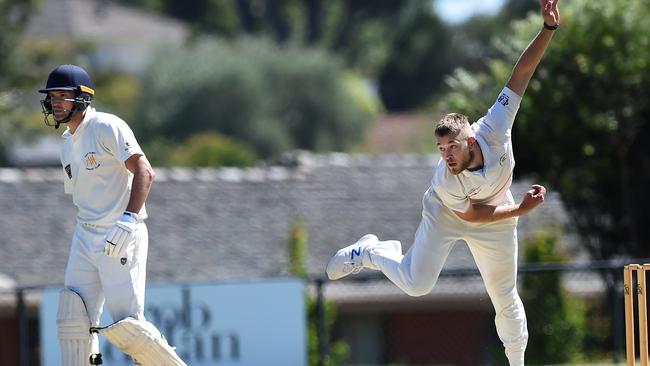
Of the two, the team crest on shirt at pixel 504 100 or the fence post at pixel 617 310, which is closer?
the team crest on shirt at pixel 504 100

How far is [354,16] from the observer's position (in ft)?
193

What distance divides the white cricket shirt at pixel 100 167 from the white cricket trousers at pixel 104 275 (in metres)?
0.11

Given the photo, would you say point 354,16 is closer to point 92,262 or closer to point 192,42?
point 192,42

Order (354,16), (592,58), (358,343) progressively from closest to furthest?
(592,58) < (358,343) < (354,16)

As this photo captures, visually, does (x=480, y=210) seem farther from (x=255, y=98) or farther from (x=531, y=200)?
(x=255, y=98)

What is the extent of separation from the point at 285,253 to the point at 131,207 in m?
14.5

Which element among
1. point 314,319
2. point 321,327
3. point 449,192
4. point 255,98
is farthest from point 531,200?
point 255,98

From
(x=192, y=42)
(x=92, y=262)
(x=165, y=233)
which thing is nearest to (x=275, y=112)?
(x=192, y=42)

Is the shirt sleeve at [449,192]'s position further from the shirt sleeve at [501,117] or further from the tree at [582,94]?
the tree at [582,94]

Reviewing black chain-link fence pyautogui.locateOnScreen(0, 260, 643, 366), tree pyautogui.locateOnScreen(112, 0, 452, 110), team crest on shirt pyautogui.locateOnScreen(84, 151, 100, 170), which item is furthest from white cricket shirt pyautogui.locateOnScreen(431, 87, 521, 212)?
tree pyautogui.locateOnScreen(112, 0, 452, 110)

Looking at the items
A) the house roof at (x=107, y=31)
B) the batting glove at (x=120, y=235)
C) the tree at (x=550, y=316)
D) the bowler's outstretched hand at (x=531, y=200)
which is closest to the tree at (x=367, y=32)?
the house roof at (x=107, y=31)

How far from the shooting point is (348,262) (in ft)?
26.6

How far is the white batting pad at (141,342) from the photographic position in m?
7.57

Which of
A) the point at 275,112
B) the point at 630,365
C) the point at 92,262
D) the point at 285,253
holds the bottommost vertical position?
the point at 630,365
